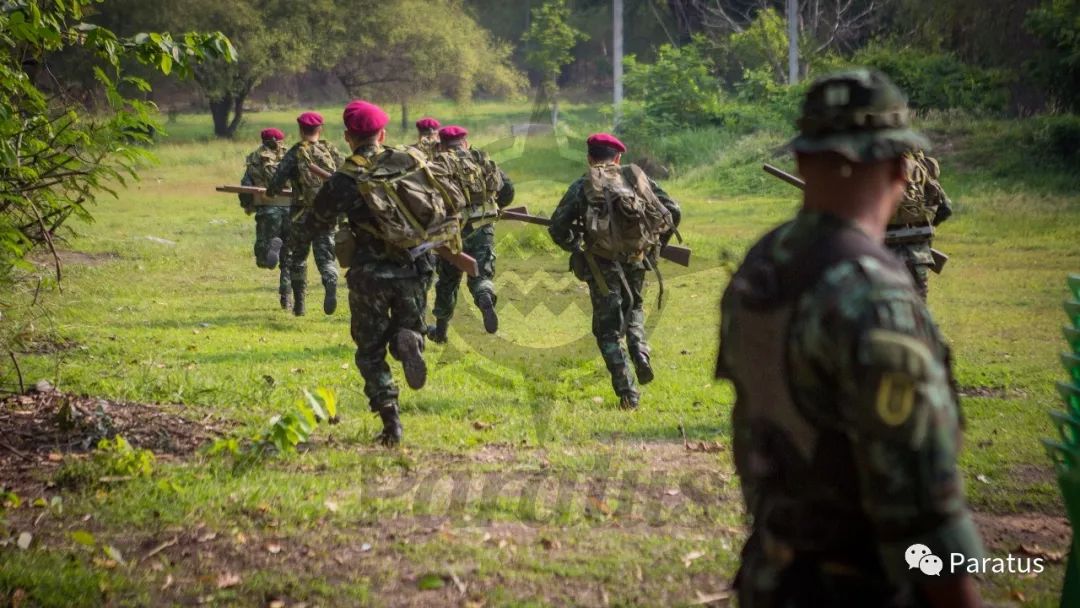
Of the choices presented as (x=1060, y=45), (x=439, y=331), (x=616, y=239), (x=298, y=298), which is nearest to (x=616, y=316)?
(x=616, y=239)

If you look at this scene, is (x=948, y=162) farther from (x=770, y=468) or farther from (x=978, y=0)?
(x=770, y=468)

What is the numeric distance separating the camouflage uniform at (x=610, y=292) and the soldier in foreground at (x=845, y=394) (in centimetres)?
615

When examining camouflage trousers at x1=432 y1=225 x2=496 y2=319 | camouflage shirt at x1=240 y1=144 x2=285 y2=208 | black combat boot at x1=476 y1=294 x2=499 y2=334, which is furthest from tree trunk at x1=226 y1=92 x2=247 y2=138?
black combat boot at x1=476 y1=294 x2=499 y2=334

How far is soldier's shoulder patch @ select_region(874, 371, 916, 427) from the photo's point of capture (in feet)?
7.79

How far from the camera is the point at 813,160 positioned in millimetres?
2680

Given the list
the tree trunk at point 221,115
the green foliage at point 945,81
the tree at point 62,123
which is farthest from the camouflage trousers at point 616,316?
the tree trunk at point 221,115

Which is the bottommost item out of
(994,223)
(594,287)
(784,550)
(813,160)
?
(994,223)

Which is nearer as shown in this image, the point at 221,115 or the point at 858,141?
the point at 858,141

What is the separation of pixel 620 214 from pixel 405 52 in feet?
117

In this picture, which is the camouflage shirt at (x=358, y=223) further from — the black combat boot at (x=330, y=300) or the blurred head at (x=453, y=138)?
the black combat boot at (x=330, y=300)

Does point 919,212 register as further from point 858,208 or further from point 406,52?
point 406,52

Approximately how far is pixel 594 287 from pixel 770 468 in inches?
253

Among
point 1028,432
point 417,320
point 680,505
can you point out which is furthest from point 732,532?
point 1028,432

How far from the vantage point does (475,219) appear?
12.3m
